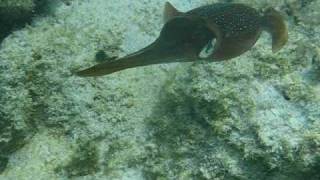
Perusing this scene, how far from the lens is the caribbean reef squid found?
8.38ft

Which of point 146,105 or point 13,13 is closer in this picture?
point 146,105

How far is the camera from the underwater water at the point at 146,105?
3.38 m

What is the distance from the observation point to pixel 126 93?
390 cm

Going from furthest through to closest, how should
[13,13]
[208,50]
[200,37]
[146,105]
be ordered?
[13,13] < [146,105] < [208,50] < [200,37]

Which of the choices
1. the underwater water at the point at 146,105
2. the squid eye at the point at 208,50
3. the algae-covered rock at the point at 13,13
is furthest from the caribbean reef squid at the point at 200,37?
the algae-covered rock at the point at 13,13

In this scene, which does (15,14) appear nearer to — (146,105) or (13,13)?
(13,13)

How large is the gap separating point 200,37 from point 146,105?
1.26 m

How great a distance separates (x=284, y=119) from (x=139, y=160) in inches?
45.3

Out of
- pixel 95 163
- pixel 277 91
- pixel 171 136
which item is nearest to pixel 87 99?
pixel 95 163

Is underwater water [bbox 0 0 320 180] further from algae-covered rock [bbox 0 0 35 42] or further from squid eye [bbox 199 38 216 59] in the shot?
squid eye [bbox 199 38 216 59]

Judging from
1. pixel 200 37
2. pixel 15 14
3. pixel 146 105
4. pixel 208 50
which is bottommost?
pixel 146 105

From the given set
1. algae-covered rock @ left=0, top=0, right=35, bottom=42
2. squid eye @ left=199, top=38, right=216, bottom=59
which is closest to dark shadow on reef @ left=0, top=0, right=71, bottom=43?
algae-covered rock @ left=0, top=0, right=35, bottom=42

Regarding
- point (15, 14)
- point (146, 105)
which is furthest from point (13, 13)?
point (146, 105)

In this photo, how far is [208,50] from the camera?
2.86 metres
